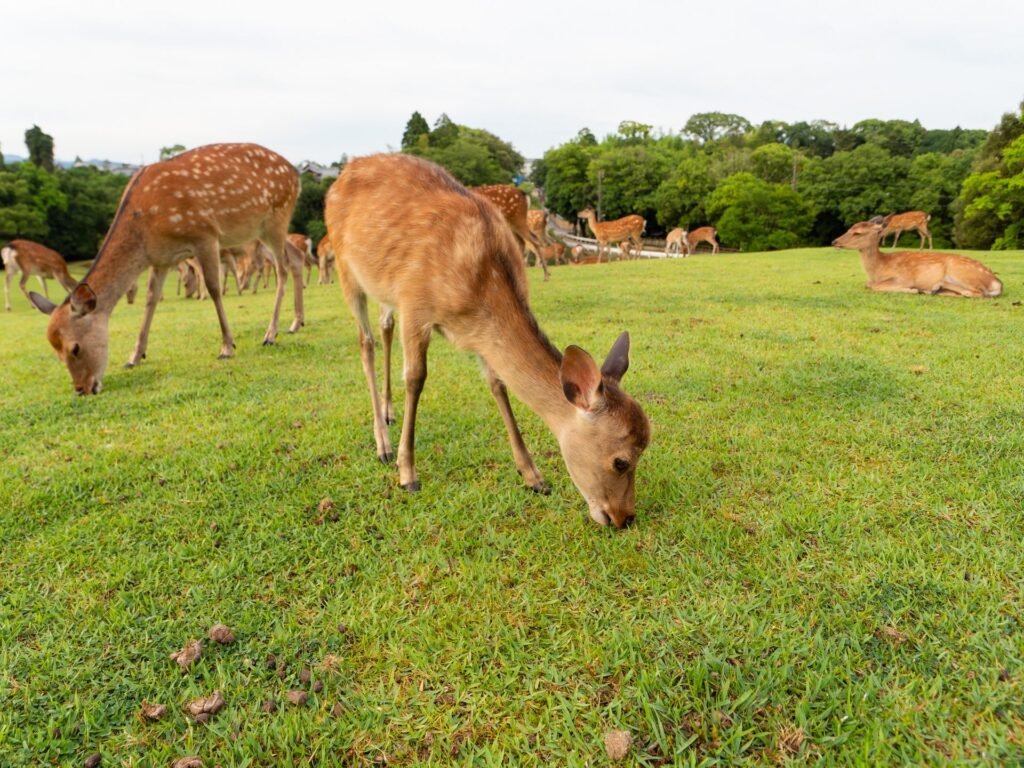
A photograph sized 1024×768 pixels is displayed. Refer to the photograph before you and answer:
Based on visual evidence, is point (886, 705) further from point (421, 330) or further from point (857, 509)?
point (421, 330)

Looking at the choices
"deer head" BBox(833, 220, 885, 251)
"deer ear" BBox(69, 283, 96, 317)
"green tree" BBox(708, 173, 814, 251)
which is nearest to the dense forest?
"green tree" BBox(708, 173, 814, 251)

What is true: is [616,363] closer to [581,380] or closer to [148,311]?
[581,380]

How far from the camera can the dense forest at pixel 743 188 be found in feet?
94.9

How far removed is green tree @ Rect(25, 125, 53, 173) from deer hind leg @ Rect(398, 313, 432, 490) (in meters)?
53.5

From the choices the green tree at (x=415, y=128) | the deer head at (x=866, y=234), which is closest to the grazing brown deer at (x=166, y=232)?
the deer head at (x=866, y=234)

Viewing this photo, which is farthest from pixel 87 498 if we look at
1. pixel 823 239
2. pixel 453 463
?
pixel 823 239

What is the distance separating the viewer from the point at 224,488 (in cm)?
286

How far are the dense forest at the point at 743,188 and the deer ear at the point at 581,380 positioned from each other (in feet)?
106

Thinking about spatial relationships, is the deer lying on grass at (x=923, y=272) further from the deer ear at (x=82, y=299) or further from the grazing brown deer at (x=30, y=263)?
the grazing brown deer at (x=30, y=263)

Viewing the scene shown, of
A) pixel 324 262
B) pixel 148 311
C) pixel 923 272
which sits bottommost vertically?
pixel 148 311

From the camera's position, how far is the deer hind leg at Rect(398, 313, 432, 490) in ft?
9.29

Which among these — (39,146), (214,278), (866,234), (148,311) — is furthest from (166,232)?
(39,146)

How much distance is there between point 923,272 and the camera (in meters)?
7.95

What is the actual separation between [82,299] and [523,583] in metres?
5.00
